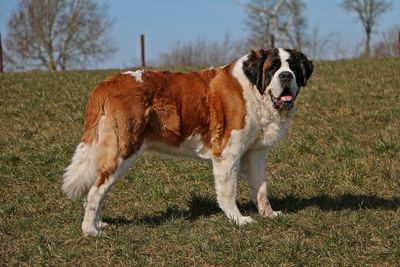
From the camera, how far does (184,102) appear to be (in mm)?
5910

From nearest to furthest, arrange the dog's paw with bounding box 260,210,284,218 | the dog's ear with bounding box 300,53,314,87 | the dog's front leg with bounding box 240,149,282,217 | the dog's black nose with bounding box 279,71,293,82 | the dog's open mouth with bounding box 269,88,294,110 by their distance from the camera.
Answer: the dog's black nose with bounding box 279,71,293,82 < the dog's open mouth with bounding box 269,88,294,110 < the dog's ear with bounding box 300,53,314,87 < the dog's paw with bounding box 260,210,284,218 < the dog's front leg with bounding box 240,149,282,217

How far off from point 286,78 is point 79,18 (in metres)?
43.1

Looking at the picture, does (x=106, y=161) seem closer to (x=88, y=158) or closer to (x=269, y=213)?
(x=88, y=158)

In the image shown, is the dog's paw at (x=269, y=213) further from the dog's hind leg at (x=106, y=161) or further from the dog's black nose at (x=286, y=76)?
the dog's hind leg at (x=106, y=161)

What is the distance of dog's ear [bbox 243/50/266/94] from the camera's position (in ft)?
19.5

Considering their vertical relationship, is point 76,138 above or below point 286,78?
below

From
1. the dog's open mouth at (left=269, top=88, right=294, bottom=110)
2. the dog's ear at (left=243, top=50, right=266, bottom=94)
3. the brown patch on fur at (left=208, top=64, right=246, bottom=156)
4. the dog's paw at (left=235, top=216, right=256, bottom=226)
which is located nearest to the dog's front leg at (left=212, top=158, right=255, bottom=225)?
the dog's paw at (left=235, top=216, right=256, bottom=226)

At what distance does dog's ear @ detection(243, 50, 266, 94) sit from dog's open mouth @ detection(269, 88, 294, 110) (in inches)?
6.5

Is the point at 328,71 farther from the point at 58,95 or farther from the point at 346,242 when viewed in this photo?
the point at 346,242

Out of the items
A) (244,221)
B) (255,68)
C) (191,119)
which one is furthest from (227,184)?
(255,68)

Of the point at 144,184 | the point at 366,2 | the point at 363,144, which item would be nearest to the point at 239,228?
the point at 144,184

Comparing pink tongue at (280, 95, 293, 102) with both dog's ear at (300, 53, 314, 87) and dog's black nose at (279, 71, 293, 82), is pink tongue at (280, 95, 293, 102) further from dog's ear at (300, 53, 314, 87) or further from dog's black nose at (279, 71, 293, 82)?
dog's ear at (300, 53, 314, 87)

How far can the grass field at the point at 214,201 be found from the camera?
507cm

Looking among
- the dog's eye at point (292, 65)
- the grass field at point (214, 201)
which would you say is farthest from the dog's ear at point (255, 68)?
the grass field at point (214, 201)
